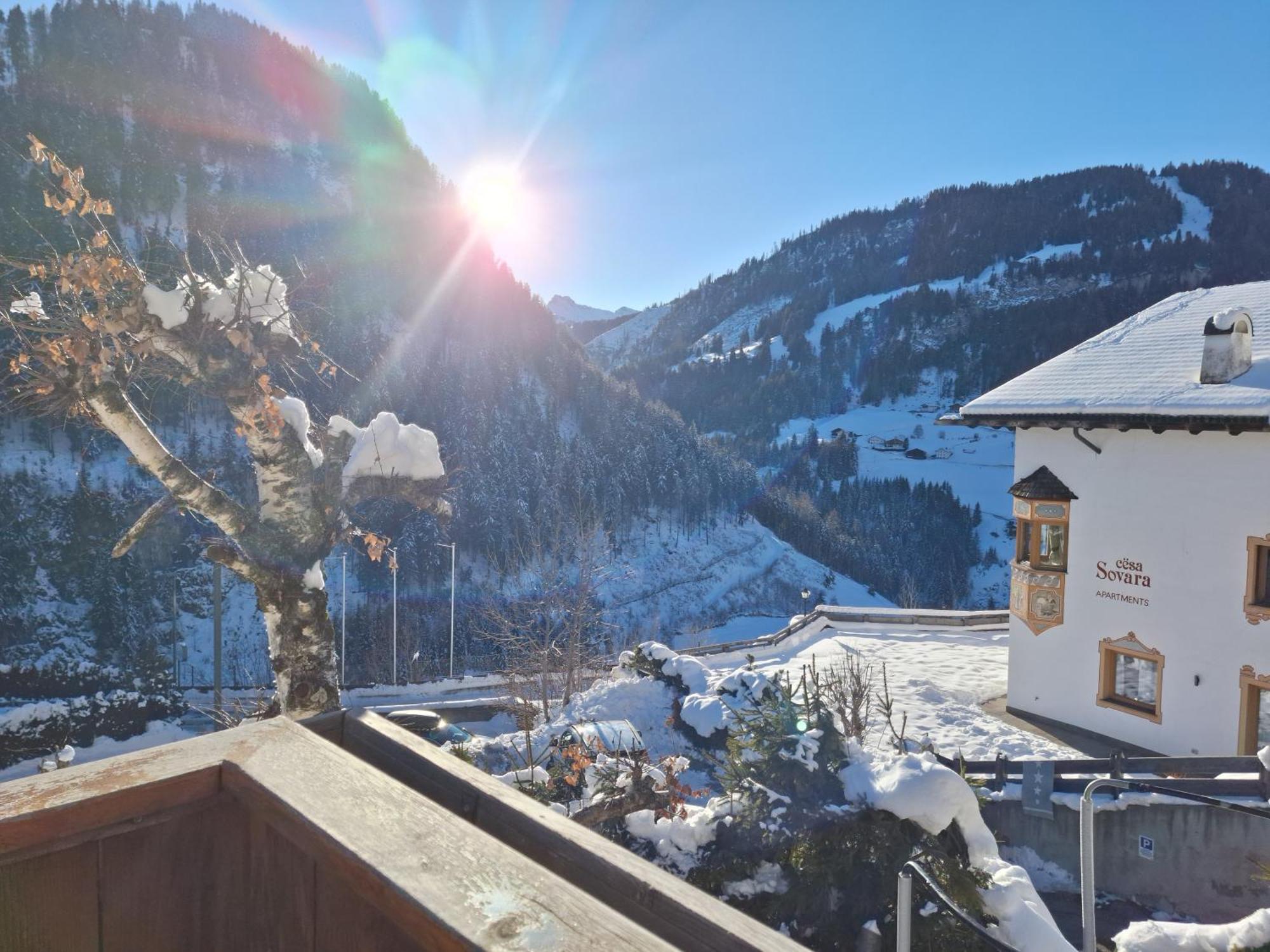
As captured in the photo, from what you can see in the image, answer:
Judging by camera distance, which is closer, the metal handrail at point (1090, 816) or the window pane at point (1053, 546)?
Answer: the metal handrail at point (1090, 816)

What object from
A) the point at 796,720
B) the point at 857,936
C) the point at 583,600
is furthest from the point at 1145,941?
the point at 583,600

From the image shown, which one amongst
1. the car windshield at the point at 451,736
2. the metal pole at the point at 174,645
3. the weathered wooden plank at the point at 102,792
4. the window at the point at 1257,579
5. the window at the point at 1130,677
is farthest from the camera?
the metal pole at the point at 174,645

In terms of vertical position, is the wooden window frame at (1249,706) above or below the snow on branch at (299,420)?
below

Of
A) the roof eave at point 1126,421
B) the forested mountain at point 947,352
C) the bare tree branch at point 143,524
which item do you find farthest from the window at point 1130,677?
the forested mountain at point 947,352

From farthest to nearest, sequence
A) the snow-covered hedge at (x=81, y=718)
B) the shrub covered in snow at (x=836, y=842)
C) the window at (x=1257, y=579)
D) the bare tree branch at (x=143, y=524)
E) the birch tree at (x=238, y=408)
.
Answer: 1. the snow-covered hedge at (x=81, y=718)
2. the window at (x=1257, y=579)
3. the bare tree branch at (x=143, y=524)
4. the birch tree at (x=238, y=408)
5. the shrub covered in snow at (x=836, y=842)

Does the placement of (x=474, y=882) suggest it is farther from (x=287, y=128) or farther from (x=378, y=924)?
(x=287, y=128)

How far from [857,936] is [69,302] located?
639 cm

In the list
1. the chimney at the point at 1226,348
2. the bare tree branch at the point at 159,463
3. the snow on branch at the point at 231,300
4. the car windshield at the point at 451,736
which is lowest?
the car windshield at the point at 451,736

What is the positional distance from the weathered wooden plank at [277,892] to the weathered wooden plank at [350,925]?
0.14 ft

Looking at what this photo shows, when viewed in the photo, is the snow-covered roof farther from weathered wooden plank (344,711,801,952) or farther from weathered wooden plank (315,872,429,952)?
weathered wooden plank (315,872,429,952)

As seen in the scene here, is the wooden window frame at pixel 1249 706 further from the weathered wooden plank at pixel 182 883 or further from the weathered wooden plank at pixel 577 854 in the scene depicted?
the weathered wooden plank at pixel 182 883

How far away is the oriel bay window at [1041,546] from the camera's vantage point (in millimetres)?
15039

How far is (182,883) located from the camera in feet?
4.30

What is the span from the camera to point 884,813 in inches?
159
